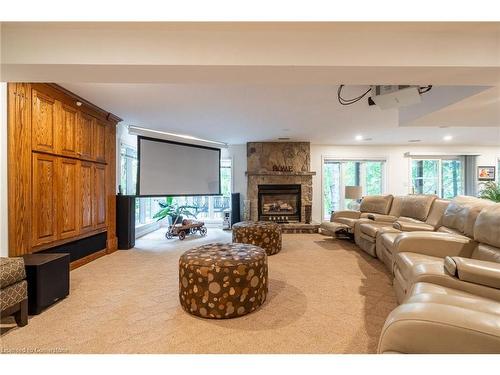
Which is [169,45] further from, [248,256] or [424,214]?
[424,214]

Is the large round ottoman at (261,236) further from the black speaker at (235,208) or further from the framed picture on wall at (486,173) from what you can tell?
the framed picture on wall at (486,173)

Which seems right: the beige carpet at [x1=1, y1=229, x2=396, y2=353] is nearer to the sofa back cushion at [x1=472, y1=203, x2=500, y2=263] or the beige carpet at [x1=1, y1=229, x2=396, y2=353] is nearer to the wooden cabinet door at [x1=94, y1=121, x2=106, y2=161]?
the sofa back cushion at [x1=472, y1=203, x2=500, y2=263]

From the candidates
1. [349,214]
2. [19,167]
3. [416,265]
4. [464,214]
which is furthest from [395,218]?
[19,167]

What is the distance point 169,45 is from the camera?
5.24 feet

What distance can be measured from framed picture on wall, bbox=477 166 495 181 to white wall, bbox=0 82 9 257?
9.48 metres

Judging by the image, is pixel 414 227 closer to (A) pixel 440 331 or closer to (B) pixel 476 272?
(B) pixel 476 272

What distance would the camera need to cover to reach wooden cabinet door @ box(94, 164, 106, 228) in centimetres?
366

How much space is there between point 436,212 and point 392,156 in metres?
3.62

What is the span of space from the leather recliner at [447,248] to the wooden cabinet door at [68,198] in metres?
3.60

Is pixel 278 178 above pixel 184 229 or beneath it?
above

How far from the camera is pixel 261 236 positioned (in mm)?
3850

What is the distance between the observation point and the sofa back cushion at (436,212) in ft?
11.3

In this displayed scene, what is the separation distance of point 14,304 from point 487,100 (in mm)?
4480
